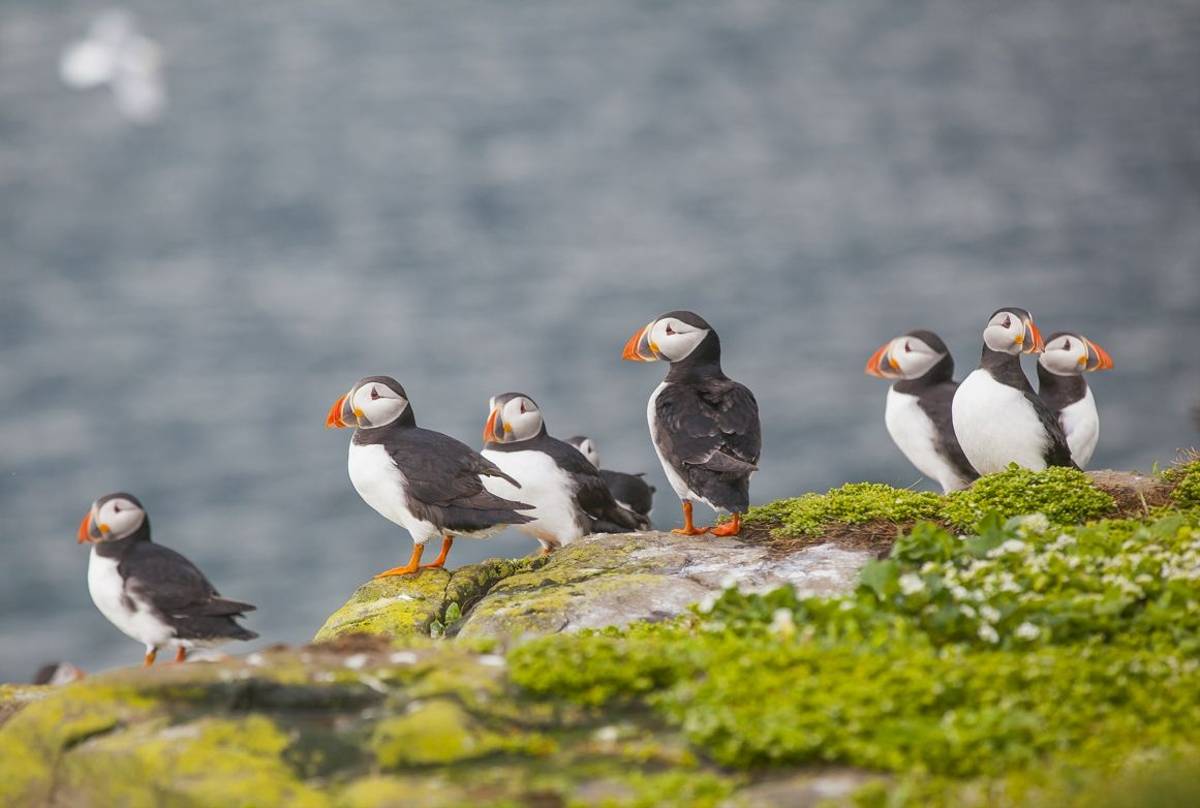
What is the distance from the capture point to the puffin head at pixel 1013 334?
10914 mm

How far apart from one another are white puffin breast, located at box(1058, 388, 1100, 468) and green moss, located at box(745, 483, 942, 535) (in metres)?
2.16

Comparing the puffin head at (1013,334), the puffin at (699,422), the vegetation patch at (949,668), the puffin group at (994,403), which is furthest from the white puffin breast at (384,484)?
the puffin head at (1013,334)

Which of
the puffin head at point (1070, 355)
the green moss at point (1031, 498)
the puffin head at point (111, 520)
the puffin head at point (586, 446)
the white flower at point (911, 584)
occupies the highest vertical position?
the puffin head at point (586, 446)

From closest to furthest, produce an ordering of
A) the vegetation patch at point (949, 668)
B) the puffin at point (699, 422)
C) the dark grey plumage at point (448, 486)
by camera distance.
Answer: the vegetation patch at point (949, 668), the dark grey plumage at point (448, 486), the puffin at point (699, 422)

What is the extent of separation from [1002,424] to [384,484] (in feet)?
14.2

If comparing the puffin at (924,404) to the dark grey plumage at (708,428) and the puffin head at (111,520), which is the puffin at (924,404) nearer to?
the dark grey plumage at (708,428)

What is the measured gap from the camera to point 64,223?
70125 mm

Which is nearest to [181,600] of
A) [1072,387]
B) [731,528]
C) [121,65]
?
[731,528]

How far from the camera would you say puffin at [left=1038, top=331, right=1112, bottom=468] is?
1165 cm

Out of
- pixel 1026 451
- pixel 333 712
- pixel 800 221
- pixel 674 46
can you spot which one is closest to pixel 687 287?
pixel 800 221

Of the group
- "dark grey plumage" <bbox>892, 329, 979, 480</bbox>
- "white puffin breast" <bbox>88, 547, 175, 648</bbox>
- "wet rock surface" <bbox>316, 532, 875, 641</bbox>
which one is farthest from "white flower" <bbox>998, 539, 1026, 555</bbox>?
"white puffin breast" <bbox>88, 547, 175, 648</bbox>

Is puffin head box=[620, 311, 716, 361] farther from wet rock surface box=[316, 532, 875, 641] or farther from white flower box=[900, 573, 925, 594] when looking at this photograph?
→ white flower box=[900, 573, 925, 594]

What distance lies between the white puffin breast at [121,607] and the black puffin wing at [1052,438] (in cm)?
616

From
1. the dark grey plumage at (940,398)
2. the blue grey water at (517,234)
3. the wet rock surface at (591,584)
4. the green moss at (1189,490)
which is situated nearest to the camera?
the wet rock surface at (591,584)
